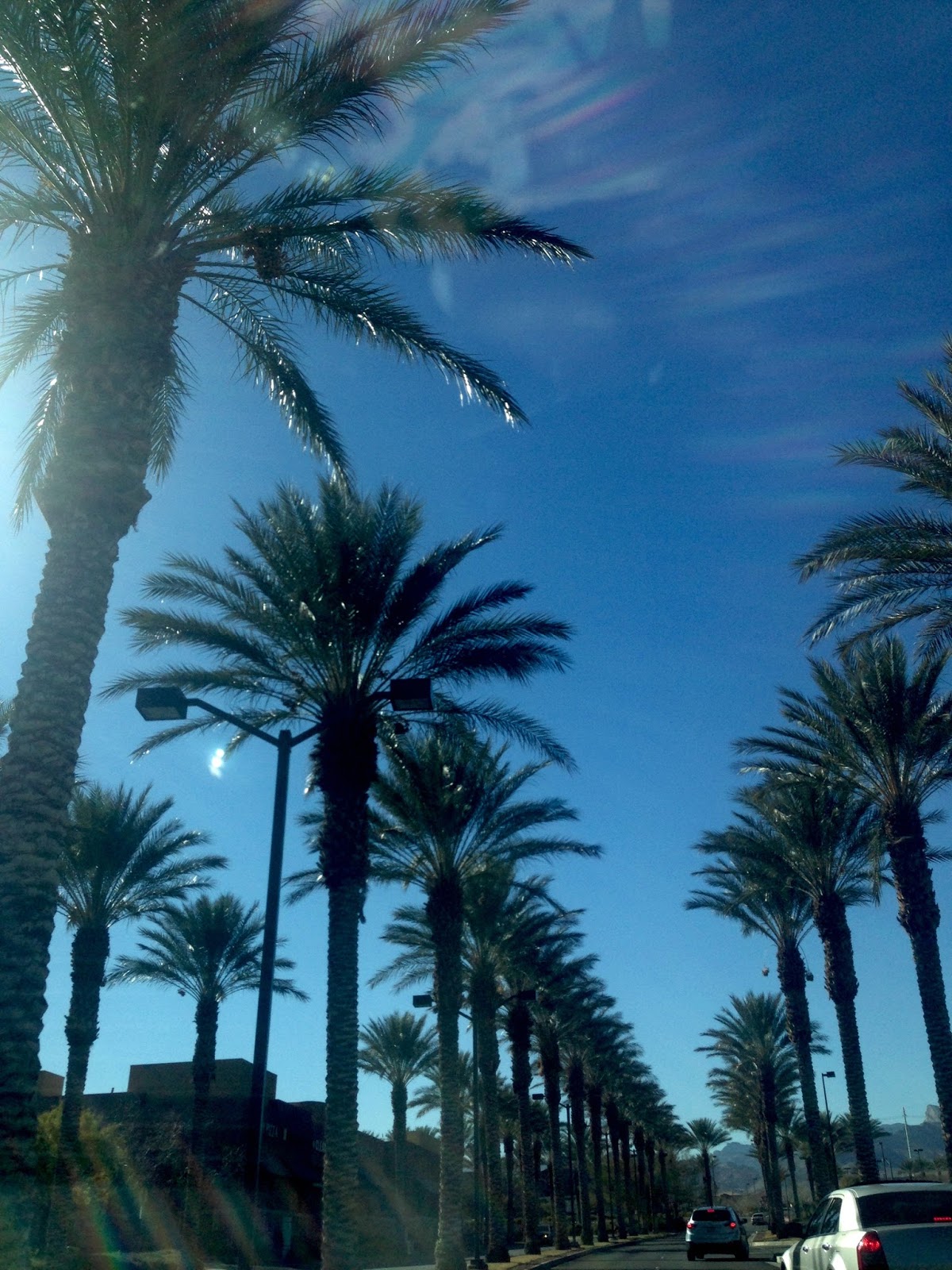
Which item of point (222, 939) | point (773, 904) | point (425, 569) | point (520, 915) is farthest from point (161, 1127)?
point (425, 569)

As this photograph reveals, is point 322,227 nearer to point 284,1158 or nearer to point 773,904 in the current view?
point 773,904

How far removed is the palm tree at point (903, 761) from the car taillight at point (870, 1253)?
14.5m

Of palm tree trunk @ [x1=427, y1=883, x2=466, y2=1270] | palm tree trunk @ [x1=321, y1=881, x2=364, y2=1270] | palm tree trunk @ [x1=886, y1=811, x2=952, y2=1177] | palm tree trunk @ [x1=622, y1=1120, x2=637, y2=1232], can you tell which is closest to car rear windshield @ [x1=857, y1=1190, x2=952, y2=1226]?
palm tree trunk @ [x1=321, y1=881, x2=364, y2=1270]

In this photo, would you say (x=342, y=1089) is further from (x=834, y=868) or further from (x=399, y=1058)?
(x=399, y=1058)

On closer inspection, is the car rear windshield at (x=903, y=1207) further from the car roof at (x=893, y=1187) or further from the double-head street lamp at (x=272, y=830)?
the double-head street lamp at (x=272, y=830)

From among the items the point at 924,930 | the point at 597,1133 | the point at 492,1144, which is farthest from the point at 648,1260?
the point at 597,1133

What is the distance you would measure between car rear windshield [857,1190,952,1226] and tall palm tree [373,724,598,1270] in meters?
13.6

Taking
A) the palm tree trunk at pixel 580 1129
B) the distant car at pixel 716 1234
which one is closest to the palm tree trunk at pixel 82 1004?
the distant car at pixel 716 1234

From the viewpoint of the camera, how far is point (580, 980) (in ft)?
146

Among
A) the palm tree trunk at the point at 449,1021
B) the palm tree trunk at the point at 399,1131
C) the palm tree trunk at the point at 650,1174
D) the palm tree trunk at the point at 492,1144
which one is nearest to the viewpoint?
the palm tree trunk at the point at 449,1021

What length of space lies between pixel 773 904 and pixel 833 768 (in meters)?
11.8

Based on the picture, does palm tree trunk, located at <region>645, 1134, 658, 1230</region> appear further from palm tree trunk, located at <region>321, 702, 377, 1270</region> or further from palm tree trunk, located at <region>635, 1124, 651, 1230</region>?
palm tree trunk, located at <region>321, 702, 377, 1270</region>

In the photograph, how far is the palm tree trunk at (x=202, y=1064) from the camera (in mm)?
33875

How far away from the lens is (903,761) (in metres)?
23.4
